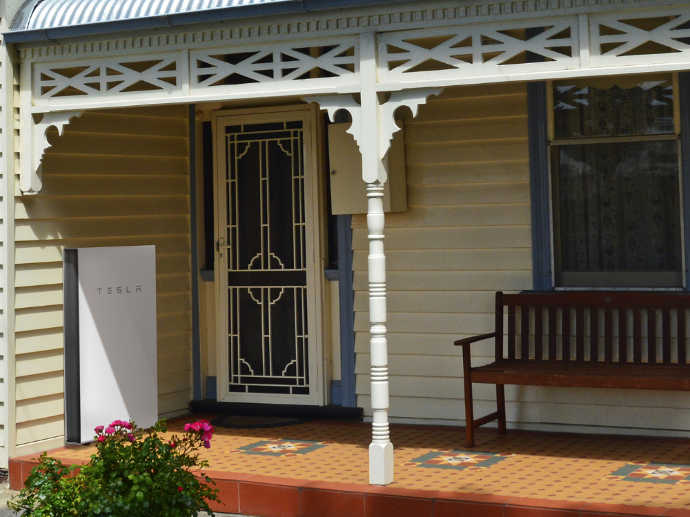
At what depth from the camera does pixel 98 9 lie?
22.0ft

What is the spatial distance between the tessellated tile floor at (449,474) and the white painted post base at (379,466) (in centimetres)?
9

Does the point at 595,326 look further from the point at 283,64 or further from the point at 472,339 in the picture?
the point at 283,64

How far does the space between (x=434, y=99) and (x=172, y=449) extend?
4.15m

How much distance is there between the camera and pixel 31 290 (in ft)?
23.4

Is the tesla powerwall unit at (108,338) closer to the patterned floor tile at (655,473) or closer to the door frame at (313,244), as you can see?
the door frame at (313,244)

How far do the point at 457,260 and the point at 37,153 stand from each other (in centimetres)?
338

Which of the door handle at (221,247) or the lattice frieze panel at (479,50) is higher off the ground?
the lattice frieze panel at (479,50)

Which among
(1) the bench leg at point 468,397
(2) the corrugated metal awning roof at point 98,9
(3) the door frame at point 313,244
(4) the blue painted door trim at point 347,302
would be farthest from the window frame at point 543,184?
(2) the corrugated metal awning roof at point 98,9

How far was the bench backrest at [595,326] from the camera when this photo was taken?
6.91m

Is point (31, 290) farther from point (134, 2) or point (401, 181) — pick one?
point (401, 181)

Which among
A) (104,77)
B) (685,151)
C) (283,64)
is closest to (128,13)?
(104,77)

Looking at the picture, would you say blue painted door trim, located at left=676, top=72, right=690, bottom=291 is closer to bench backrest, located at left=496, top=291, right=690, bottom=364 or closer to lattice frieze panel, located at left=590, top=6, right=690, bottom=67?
bench backrest, located at left=496, top=291, right=690, bottom=364

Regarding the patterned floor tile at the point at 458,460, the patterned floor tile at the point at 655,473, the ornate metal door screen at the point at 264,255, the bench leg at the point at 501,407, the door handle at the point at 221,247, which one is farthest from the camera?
the door handle at the point at 221,247

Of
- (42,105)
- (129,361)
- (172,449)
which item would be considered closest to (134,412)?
(129,361)
